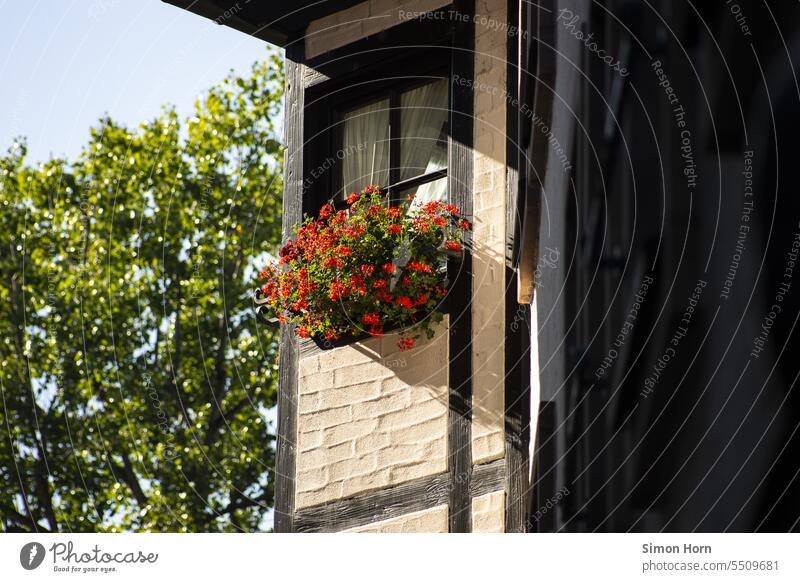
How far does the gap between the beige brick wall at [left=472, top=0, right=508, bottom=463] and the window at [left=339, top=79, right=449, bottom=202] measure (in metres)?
0.52

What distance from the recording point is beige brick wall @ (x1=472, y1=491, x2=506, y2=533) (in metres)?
6.11

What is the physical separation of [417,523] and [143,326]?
1345 cm

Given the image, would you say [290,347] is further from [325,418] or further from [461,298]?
[461,298]

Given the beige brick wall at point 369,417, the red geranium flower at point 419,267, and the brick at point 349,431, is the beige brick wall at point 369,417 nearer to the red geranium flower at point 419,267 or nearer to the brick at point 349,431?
the brick at point 349,431

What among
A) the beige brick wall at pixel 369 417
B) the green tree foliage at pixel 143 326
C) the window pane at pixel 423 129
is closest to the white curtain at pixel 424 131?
the window pane at pixel 423 129

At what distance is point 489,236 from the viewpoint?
21.9 feet

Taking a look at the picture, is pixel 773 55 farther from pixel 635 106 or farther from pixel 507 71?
pixel 507 71

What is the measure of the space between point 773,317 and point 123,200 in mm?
19564

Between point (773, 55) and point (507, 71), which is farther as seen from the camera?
point (507, 71)

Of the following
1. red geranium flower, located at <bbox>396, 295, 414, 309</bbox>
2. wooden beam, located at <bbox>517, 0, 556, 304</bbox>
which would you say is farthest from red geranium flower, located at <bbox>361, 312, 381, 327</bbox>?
wooden beam, located at <bbox>517, 0, 556, 304</bbox>

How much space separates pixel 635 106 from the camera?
1.75m

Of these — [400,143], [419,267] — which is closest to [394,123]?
[400,143]

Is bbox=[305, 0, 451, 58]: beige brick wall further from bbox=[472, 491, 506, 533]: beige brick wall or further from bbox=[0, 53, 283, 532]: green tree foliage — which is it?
bbox=[0, 53, 283, 532]: green tree foliage
